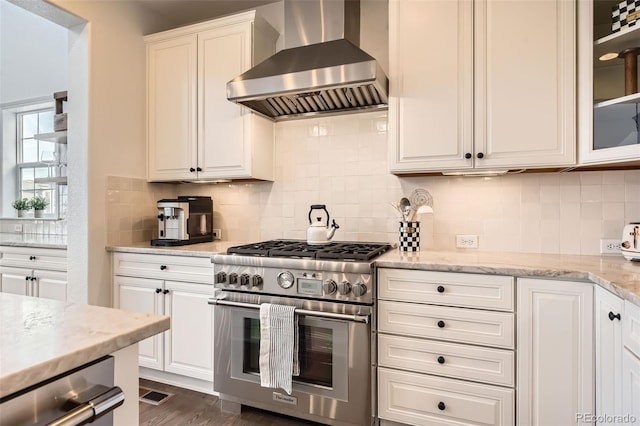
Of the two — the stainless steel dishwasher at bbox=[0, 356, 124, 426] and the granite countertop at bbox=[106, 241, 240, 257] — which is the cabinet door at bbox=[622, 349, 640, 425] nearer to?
the stainless steel dishwasher at bbox=[0, 356, 124, 426]

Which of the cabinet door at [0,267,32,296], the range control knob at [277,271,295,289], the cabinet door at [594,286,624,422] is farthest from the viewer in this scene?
the cabinet door at [0,267,32,296]

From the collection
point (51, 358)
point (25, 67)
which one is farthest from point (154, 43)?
point (51, 358)

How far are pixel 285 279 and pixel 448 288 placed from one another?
847 millimetres

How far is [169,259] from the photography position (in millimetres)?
2422

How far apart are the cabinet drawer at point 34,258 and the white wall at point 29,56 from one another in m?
1.84

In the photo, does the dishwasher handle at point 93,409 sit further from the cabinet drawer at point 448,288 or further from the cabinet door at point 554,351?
the cabinet door at point 554,351

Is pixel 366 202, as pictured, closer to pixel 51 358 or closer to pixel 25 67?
pixel 51 358

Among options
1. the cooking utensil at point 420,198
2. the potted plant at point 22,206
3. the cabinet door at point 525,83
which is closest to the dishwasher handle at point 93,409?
the cabinet door at point 525,83

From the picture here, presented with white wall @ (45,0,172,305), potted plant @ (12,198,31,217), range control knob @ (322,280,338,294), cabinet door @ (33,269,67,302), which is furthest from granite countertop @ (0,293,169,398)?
potted plant @ (12,198,31,217)

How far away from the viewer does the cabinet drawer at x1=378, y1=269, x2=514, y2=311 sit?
1729 mm

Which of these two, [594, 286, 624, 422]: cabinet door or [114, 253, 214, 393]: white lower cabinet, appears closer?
[594, 286, 624, 422]: cabinet door

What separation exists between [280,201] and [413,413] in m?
1.67

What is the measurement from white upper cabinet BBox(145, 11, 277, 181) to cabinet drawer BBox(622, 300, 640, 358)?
6.99 feet

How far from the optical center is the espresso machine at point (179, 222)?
2686 mm
